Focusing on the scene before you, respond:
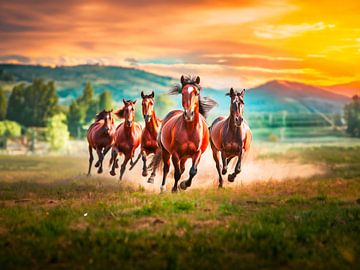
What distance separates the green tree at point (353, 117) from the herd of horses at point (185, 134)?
45.3 m

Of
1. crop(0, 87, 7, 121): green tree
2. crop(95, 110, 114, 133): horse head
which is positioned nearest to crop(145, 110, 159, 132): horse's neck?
crop(95, 110, 114, 133): horse head

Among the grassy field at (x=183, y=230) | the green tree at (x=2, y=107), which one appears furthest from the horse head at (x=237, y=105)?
the green tree at (x=2, y=107)

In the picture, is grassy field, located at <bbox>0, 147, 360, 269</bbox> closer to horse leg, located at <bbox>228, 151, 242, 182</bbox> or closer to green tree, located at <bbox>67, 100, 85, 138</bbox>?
horse leg, located at <bbox>228, 151, 242, 182</bbox>

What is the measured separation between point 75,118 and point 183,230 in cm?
8564

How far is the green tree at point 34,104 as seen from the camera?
318 feet

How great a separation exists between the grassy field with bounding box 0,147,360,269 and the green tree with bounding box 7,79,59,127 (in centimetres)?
7842

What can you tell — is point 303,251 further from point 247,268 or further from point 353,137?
point 353,137

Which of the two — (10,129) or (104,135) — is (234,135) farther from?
(10,129)

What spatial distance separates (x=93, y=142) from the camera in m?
27.6

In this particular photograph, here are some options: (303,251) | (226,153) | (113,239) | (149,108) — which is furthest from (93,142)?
(303,251)

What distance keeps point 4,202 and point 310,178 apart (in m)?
13.1

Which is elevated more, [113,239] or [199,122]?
[199,122]

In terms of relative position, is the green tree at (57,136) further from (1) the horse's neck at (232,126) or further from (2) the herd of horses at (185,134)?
(1) the horse's neck at (232,126)

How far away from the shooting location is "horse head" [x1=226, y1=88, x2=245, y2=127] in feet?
63.1
